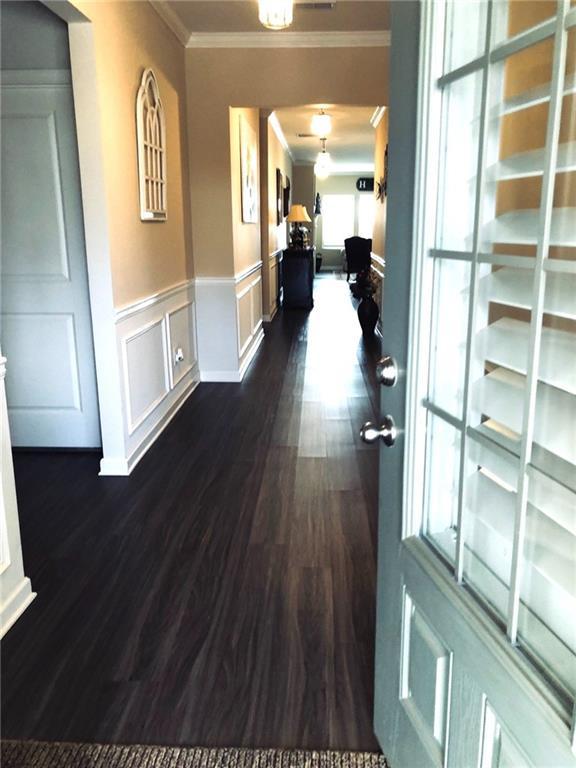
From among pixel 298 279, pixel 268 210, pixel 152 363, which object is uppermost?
pixel 268 210

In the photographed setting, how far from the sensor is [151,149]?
365cm

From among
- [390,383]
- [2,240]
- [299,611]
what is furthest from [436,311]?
[2,240]

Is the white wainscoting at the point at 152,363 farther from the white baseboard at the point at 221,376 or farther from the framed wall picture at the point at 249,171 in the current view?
the framed wall picture at the point at 249,171

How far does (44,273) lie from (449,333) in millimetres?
2771

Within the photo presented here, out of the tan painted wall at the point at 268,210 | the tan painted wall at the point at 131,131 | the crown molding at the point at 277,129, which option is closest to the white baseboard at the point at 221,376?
the tan painted wall at the point at 131,131

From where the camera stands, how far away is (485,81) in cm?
87

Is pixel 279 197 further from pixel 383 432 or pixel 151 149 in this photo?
pixel 383 432

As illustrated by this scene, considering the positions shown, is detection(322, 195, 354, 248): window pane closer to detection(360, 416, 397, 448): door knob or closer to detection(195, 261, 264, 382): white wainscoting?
detection(195, 261, 264, 382): white wainscoting

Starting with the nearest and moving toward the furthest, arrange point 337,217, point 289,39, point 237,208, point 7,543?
point 7,543 → point 289,39 → point 237,208 → point 337,217

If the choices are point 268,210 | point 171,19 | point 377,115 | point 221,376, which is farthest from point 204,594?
point 377,115

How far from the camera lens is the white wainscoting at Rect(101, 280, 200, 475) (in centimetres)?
322

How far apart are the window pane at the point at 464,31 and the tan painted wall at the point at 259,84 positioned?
13.0ft

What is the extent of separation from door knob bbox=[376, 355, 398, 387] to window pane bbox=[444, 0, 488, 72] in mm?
510

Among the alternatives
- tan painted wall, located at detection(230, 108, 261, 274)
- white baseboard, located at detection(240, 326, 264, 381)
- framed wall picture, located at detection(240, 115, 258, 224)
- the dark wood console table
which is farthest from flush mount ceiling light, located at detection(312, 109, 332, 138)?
white baseboard, located at detection(240, 326, 264, 381)
